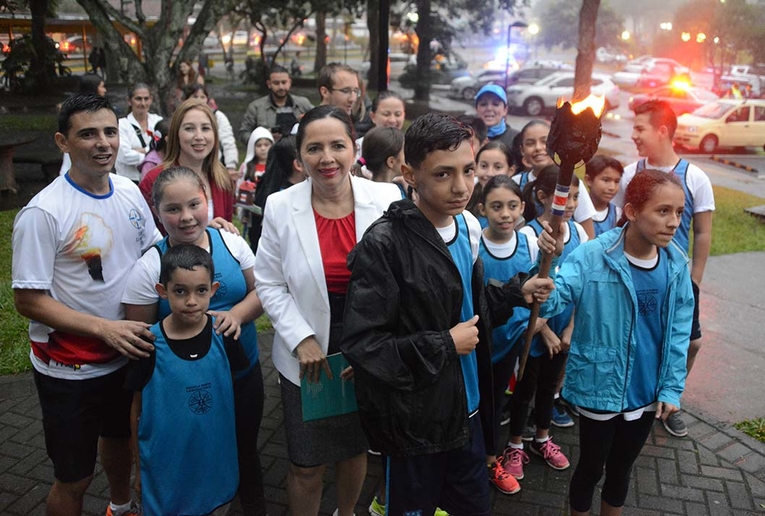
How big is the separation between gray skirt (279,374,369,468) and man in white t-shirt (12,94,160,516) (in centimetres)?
70

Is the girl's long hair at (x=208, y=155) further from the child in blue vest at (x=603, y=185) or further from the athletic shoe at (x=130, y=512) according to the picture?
the child in blue vest at (x=603, y=185)

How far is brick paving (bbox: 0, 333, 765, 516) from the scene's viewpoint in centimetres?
372

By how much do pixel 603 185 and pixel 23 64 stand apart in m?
21.1

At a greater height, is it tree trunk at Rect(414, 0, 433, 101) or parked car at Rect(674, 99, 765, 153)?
tree trunk at Rect(414, 0, 433, 101)

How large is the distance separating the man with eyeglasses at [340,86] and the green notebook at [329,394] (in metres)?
3.17

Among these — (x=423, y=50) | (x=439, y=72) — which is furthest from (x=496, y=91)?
(x=439, y=72)

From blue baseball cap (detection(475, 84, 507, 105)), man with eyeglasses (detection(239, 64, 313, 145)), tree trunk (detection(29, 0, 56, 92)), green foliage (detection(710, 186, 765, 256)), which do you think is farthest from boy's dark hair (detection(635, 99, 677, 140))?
tree trunk (detection(29, 0, 56, 92))

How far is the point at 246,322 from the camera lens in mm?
3141

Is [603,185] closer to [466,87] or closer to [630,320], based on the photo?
[630,320]

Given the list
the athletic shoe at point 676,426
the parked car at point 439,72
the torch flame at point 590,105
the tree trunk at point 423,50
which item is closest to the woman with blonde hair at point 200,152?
the torch flame at point 590,105

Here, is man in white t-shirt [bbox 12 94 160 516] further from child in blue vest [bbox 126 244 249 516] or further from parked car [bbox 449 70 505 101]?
parked car [bbox 449 70 505 101]

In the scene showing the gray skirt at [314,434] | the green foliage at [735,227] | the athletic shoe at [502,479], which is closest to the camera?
the gray skirt at [314,434]

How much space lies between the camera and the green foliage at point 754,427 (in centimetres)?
457

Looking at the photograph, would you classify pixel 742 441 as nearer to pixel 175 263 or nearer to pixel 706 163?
pixel 175 263
